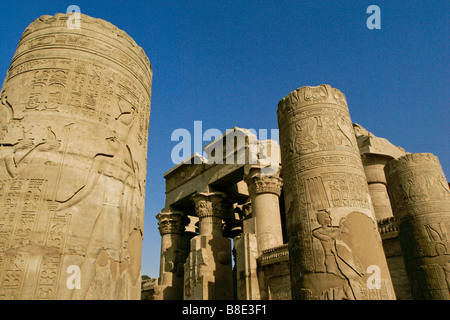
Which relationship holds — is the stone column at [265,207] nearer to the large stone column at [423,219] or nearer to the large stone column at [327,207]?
the large stone column at [423,219]

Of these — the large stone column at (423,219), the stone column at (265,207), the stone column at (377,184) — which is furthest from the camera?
the stone column at (377,184)

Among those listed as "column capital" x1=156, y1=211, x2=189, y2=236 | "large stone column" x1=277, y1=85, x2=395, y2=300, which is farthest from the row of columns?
"large stone column" x1=277, y1=85, x2=395, y2=300

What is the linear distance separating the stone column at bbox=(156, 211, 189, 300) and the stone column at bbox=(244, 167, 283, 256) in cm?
611

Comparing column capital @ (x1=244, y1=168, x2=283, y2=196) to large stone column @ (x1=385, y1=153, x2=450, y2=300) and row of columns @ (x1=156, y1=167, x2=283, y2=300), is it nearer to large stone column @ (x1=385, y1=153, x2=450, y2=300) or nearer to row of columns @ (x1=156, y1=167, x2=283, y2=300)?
row of columns @ (x1=156, y1=167, x2=283, y2=300)

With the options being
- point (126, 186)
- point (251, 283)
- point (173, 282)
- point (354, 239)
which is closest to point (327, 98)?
point (354, 239)

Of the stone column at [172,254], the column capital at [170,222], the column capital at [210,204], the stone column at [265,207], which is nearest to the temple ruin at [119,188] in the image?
the stone column at [265,207]

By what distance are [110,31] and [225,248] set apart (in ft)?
35.0

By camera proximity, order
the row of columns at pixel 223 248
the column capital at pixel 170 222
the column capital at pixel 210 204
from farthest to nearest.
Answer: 1. the column capital at pixel 170 222
2. the column capital at pixel 210 204
3. the row of columns at pixel 223 248

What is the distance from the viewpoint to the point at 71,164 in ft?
11.9

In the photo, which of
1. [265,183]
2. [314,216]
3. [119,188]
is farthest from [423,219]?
[119,188]

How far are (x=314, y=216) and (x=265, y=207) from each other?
667 centimetres

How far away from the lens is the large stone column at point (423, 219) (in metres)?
8.39

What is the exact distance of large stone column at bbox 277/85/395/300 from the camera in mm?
5273

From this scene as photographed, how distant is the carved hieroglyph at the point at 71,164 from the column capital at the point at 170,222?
532 inches
